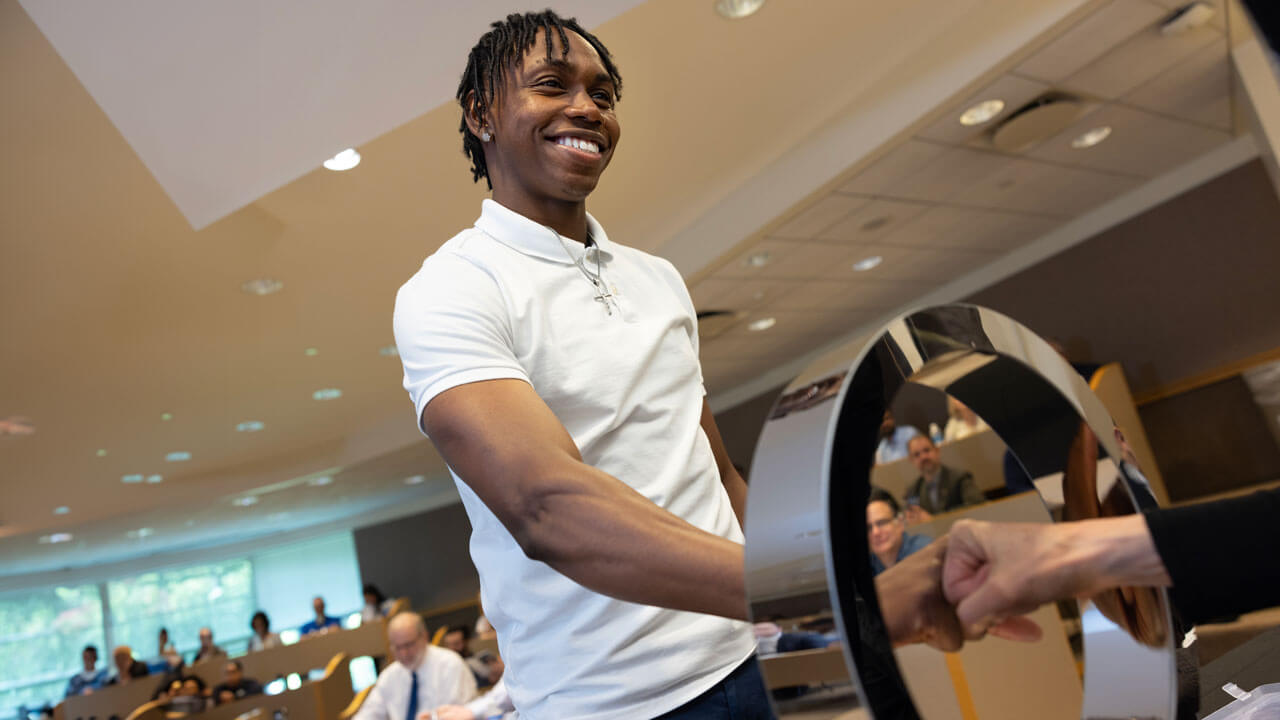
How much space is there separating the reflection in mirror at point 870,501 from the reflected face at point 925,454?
4.83 meters

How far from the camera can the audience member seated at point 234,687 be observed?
8.25 meters

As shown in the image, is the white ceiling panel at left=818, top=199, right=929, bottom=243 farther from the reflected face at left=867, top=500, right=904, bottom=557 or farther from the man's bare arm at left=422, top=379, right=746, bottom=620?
the man's bare arm at left=422, top=379, right=746, bottom=620

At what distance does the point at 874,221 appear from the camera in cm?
587

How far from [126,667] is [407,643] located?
22.2 feet

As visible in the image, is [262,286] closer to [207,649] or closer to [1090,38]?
[1090,38]

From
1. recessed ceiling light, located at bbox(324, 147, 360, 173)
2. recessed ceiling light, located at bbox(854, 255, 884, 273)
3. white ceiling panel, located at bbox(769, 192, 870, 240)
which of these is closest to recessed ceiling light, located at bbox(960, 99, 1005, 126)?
white ceiling panel, located at bbox(769, 192, 870, 240)

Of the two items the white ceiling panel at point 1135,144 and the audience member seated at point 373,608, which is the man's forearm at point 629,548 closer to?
the white ceiling panel at point 1135,144

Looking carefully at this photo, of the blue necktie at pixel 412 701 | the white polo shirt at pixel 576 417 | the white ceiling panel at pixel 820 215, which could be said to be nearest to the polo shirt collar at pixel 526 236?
the white polo shirt at pixel 576 417

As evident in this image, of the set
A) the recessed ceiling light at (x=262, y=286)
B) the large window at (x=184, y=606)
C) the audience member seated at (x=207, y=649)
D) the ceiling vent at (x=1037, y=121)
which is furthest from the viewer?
the large window at (x=184, y=606)

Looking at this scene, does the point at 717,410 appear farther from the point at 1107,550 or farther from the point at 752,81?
the point at 1107,550

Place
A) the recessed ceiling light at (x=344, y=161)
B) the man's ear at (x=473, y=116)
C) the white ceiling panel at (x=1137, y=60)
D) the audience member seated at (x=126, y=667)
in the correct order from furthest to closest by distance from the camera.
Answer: the audience member seated at (x=126, y=667) < the white ceiling panel at (x=1137, y=60) < the recessed ceiling light at (x=344, y=161) < the man's ear at (x=473, y=116)

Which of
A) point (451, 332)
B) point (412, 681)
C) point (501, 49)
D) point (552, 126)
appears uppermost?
point (501, 49)

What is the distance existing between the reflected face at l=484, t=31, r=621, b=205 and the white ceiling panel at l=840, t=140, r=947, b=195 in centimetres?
414

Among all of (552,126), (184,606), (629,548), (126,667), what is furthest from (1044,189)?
(184,606)
